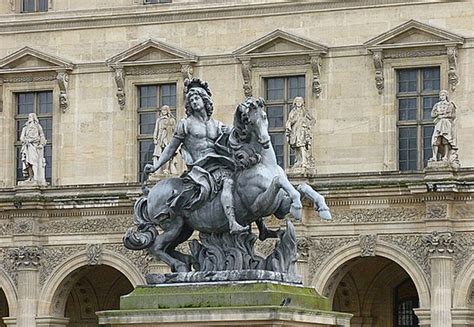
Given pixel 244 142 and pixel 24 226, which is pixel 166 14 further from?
pixel 244 142

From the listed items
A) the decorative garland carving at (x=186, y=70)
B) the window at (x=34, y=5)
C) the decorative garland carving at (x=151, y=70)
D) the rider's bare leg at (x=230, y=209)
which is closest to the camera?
the rider's bare leg at (x=230, y=209)

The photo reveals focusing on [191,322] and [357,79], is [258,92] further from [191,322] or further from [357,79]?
[191,322]

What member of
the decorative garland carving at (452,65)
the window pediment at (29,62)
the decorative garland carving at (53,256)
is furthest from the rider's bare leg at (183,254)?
the window pediment at (29,62)

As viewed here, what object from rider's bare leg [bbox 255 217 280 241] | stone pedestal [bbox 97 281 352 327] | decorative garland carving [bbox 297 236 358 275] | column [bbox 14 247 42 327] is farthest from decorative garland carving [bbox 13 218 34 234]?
stone pedestal [bbox 97 281 352 327]

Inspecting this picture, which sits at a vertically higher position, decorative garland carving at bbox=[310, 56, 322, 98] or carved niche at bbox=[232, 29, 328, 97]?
carved niche at bbox=[232, 29, 328, 97]

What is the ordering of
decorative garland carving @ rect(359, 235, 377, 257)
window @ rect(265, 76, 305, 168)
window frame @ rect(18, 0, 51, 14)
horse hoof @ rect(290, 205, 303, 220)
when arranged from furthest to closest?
1. window frame @ rect(18, 0, 51, 14)
2. window @ rect(265, 76, 305, 168)
3. decorative garland carving @ rect(359, 235, 377, 257)
4. horse hoof @ rect(290, 205, 303, 220)

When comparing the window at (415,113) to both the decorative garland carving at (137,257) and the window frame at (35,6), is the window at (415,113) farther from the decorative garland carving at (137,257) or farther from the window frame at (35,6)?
the window frame at (35,6)

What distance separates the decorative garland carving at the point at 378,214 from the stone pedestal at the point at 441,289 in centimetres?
115

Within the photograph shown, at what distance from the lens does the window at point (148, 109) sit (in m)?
46.3

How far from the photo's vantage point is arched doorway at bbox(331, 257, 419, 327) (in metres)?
45.2

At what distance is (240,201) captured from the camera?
61.1ft

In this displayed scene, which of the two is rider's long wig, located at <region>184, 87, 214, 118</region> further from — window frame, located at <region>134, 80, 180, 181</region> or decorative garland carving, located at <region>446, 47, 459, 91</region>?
window frame, located at <region>134, 80, 180, 181</region>

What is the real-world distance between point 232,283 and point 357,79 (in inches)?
1047

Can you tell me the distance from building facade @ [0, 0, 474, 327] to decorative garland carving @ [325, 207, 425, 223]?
3 centimetres
